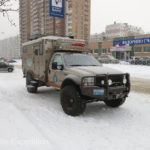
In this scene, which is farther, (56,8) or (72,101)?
(56,8)

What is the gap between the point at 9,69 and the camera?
22.0 meters

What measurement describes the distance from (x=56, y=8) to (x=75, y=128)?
8704 millimetres

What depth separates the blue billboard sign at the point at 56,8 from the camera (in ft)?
36.7

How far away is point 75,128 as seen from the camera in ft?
15.3

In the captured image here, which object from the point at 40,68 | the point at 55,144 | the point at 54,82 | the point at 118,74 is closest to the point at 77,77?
the point at 118,74

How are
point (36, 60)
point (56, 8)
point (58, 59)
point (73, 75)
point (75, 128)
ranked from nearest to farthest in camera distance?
point (75, 128) < point (73, 75) < point (58, 59) < point (36, 60) < point (56, 8)

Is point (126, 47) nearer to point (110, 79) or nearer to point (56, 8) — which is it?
point (56, 8)

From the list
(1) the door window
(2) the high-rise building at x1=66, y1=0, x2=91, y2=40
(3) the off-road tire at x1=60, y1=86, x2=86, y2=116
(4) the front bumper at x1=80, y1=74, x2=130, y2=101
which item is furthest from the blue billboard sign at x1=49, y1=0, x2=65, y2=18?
(2) the high-rise building at x1=66, y1=0, x2=91, y2=40

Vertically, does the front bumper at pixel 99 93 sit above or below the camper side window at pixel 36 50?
below

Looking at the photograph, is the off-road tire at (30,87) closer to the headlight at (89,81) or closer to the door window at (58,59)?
the door window at (58,59)

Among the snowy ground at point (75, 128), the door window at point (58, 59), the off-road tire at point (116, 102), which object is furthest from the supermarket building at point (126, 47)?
the snowy ground at point (75, 128)

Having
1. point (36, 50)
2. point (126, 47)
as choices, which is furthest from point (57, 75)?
point (126, 47)

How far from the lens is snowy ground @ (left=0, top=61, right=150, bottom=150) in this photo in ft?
12.2

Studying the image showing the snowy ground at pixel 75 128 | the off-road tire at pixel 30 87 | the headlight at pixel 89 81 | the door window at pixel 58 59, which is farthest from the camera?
the off-road tire at pixel 30 87
